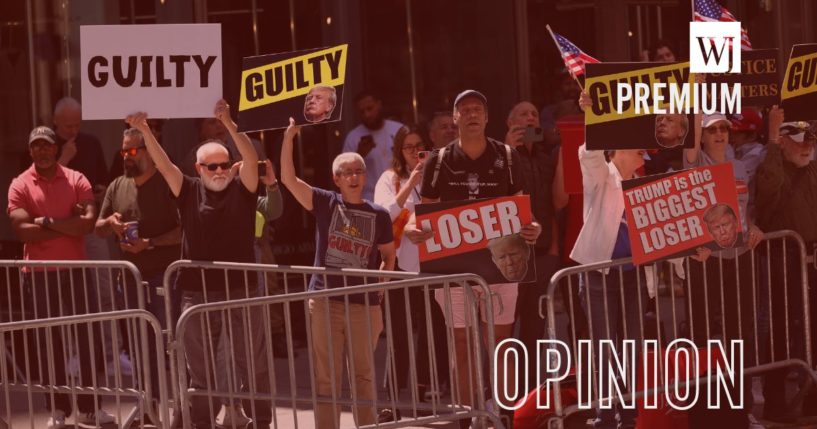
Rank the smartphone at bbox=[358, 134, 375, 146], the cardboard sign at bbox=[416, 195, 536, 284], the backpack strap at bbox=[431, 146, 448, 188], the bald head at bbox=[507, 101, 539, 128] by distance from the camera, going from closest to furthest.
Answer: the cardboard sign at bbox=[416, 195, 536, 284]
the backpack strap at bbox=[431, 146, 448, 188]
the bald head at bbox=[507, 101, 539, 128]
the smartphone at bbox=[358, 134, 375, 146]

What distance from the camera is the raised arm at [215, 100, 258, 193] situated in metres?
10.3

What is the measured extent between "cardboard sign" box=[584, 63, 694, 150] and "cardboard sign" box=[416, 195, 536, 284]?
2.09 feet

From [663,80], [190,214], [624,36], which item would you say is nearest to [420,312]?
[190,214]

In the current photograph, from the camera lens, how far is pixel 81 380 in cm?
1111

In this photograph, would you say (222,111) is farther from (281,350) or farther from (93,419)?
(281,350)

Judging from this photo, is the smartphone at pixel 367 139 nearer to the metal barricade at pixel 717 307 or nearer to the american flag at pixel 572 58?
the metal barricade at pixel 717 307

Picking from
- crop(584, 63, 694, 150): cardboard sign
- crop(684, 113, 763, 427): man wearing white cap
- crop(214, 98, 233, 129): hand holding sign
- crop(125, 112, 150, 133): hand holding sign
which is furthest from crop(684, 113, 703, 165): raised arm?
crop(125, 112, 150, 133): hand holding sign

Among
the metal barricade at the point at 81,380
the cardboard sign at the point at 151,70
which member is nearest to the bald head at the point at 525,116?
the cardboard sign at the point at 151,70

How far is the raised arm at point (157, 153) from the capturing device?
33.7 feet

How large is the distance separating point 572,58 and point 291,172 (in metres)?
1.89

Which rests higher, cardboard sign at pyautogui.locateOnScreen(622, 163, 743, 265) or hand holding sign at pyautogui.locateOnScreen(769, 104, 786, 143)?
hand holding sign at pyautogui.locateOnScreen(769, 104, 786, 143)

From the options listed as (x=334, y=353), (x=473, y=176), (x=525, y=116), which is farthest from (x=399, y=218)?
(x=334, y=353)

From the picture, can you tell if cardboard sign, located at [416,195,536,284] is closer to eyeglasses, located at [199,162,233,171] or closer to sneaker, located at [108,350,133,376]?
eyeglasses, located at [199,162,233,171]

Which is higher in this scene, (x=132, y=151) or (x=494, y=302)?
(x=132, y=151)
